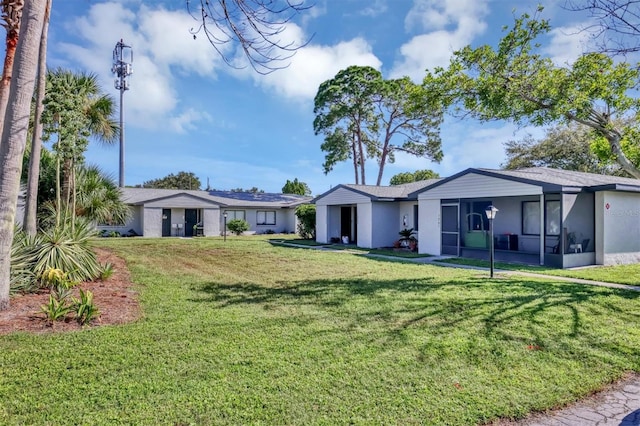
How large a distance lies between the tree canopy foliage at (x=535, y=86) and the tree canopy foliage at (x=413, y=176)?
31.7 meters

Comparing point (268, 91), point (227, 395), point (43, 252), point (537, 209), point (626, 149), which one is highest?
point (268, 91)

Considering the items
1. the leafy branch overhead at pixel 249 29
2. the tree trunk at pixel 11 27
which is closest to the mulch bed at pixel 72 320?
the tree trunk at pixel 11 27

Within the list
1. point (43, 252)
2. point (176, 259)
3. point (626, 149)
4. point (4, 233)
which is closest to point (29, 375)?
point (4, 233)

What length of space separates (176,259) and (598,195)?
47.2 ft

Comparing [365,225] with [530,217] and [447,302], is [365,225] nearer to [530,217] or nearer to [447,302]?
[530,217]

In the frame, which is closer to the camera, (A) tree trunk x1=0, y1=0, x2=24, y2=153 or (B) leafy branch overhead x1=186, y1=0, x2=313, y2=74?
(B) leafy branch overhead x1=186, y1=0, x2=313, y2=74

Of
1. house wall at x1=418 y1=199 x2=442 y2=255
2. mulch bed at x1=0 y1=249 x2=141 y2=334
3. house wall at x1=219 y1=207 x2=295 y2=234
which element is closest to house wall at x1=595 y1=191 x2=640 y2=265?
house wall at x1=418 y1=199 x2=442 y2=255

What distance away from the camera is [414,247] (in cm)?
1786

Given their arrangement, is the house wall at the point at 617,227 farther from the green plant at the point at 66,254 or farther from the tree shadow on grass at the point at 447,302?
the green plant at the point at 66,254

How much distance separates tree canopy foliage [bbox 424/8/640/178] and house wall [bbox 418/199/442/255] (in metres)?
5.36

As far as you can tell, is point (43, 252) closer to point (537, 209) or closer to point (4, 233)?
point (4, 233)

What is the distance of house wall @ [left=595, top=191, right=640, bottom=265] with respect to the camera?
12914 millimetres

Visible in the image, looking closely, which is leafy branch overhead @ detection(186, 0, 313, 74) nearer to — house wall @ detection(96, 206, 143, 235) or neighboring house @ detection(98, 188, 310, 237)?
neighboring house @ detection(98, 188, 310, 237)

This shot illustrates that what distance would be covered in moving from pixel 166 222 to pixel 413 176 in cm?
Result: 2773
